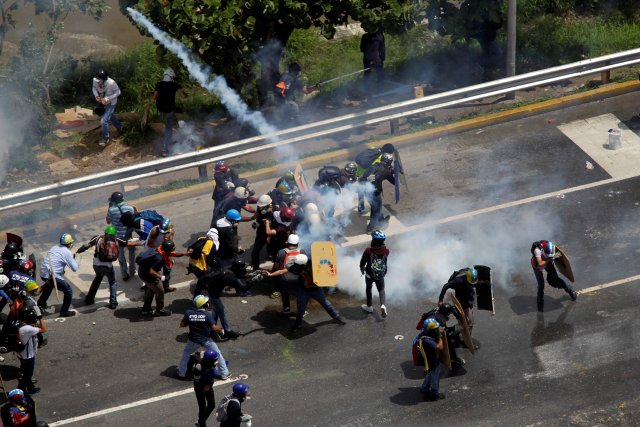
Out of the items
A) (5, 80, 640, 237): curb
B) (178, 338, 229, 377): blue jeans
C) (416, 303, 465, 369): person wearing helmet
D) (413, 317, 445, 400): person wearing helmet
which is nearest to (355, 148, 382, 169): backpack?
(5, 80, 640, 237): curb

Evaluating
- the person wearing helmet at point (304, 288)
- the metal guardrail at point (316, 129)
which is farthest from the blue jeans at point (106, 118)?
the person wearing helmet at point (304, 288)

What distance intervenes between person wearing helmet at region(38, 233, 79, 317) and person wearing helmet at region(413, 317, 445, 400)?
515cm

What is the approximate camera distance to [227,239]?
55.3ft

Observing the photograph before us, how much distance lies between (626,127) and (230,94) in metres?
7.15

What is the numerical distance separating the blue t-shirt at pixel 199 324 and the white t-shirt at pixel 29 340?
1.92 m

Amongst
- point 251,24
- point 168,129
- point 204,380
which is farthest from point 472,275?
point 168,129

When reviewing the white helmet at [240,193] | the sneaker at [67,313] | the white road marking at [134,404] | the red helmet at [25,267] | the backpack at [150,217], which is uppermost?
the white helmet at [240,193]

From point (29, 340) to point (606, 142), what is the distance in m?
10.8

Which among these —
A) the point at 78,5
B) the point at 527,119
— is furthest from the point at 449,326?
the point at 78,5

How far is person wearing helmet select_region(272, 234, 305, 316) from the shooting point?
16.0 meters

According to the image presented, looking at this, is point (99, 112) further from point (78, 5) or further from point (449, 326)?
point (449, 326)

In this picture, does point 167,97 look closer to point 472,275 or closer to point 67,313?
point 67,313

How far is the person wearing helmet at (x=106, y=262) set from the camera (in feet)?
54.2

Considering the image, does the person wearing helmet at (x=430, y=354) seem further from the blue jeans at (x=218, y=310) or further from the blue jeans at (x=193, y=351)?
the blue jeans at (x=218, y=310)
